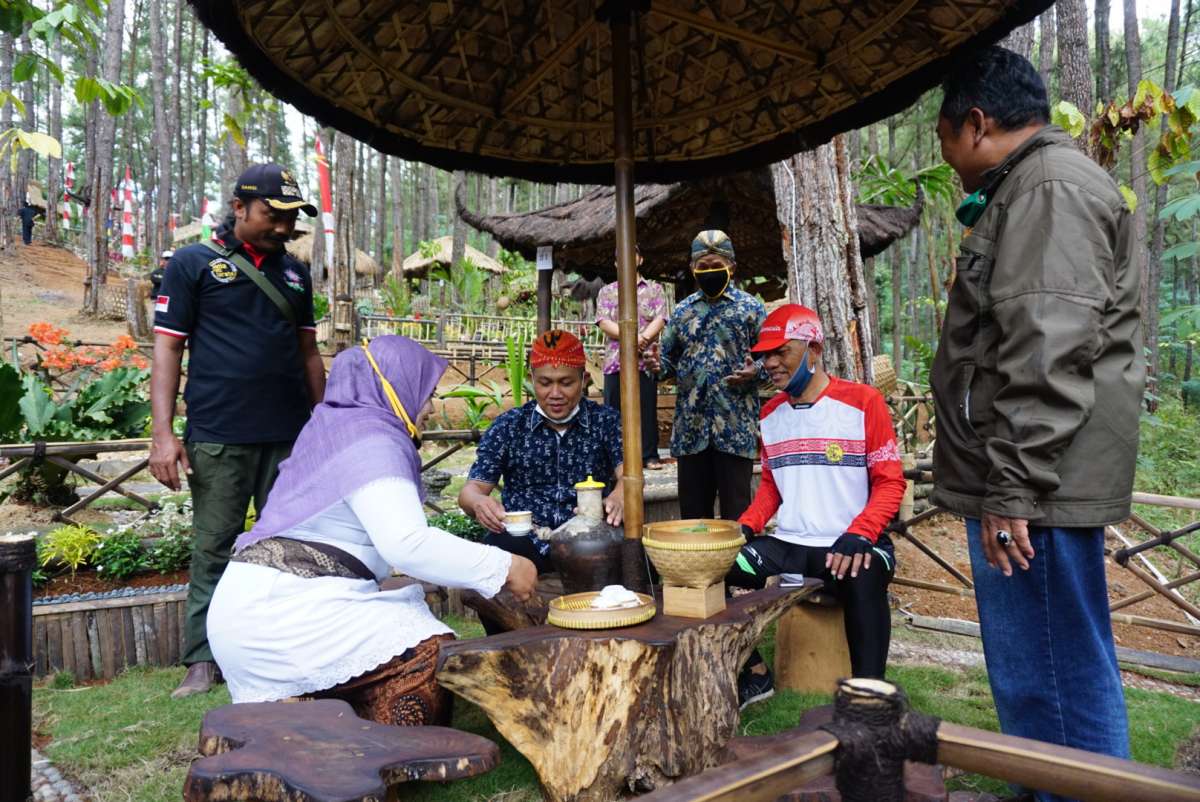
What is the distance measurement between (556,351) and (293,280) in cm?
131

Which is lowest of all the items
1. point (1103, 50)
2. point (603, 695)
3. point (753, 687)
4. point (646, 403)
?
point (753, 687)

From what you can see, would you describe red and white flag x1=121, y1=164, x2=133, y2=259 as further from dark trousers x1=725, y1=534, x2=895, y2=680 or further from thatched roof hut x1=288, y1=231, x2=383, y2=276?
dark trousers x1=725, y1=534, x2=895, y2=680

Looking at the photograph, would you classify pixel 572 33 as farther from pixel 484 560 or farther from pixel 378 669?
pixel 378 669

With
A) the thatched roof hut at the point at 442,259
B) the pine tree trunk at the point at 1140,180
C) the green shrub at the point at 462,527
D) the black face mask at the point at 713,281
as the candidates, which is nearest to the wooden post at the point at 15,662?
the green shrub at the point at 462,527

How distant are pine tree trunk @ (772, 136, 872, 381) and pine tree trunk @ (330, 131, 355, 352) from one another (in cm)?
986

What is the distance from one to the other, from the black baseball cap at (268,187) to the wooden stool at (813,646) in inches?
110

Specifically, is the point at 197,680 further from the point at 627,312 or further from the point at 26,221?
the point at 26,221

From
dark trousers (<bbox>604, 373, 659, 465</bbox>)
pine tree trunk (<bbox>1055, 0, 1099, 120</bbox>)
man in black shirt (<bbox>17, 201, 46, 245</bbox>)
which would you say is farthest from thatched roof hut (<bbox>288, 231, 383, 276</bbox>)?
pine tree trunk (<bbox>1055, 0, 1099, 120</bbox>)

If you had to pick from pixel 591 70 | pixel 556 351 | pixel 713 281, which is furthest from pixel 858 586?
pixel 591 70

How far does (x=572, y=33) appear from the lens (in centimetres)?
290

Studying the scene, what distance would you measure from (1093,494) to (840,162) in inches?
138

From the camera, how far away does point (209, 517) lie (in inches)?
132

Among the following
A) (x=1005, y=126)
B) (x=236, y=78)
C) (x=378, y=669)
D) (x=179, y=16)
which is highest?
(x=179, y=16)

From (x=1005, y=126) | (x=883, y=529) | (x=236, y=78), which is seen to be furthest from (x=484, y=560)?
(x=236, y=78)
